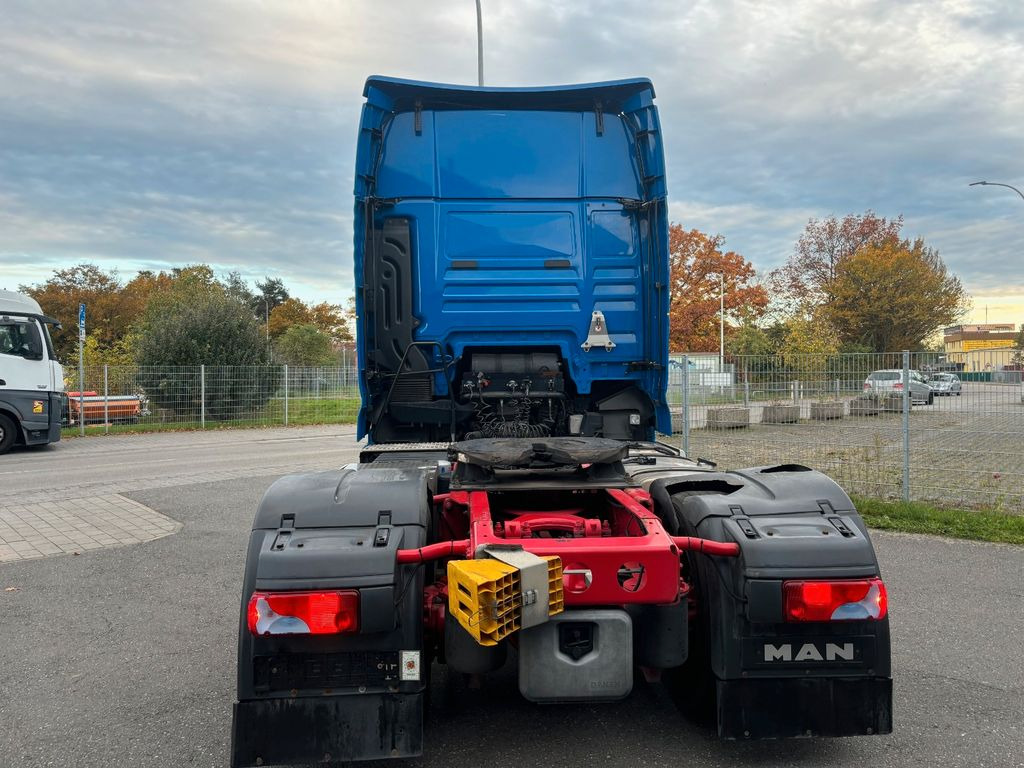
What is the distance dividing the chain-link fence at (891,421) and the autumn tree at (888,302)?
95.1 feet

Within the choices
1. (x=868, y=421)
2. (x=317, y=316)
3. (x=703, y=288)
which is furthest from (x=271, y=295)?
(x=868, y=421)

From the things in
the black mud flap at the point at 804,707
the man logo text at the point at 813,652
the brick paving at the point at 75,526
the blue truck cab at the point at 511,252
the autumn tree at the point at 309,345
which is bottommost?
the brick paving at the point at 75,526

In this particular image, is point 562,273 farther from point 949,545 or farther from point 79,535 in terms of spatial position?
point 79,535

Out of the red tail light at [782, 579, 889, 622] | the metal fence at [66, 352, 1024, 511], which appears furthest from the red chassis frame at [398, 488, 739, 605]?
the metal fence at [66, 352, 1024, 511]

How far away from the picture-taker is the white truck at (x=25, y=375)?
13766mm

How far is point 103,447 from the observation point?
15688 millimetres

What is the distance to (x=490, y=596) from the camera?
2.34 metres

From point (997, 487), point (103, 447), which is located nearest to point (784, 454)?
point (997, 487)

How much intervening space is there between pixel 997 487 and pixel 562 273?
560 centimetres

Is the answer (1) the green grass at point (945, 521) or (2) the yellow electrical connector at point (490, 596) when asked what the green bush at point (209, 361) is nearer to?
(1) the green grass at point (945, 521)

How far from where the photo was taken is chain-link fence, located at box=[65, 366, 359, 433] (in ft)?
61.8

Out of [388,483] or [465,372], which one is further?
[465,372]

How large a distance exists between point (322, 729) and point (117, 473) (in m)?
10.4

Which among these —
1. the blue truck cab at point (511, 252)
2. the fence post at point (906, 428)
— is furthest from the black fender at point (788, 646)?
the fence post at point (906, 428)
